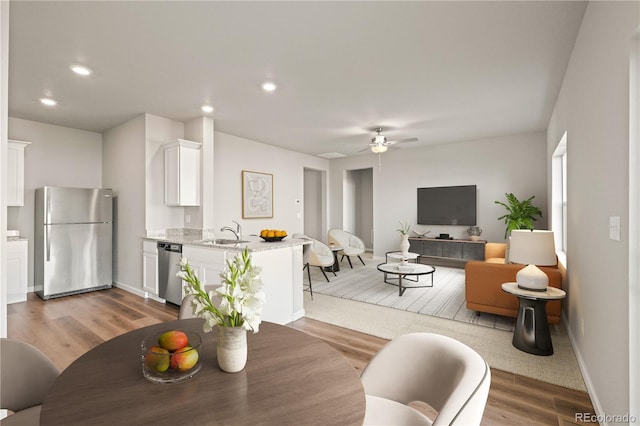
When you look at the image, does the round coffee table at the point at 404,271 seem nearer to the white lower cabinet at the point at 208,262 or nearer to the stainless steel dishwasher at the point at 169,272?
the white lower cabinet at the point at 208,262

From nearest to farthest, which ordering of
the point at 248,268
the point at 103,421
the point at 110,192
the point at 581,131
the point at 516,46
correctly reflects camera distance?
the point at 103,421, the point at 248,268, the point at 581,131, the point at 516,46, the point at 110,192

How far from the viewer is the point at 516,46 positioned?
2.70 meters

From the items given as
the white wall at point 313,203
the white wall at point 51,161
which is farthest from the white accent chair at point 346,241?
the white wall at point 51,161

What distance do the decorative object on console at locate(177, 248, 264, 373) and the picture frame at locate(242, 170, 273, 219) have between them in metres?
5.07

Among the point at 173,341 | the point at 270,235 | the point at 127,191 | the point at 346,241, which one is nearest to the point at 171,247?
the point at 270,235

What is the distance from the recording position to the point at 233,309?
0.97 m

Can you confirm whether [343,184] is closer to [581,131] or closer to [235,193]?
[235,193]

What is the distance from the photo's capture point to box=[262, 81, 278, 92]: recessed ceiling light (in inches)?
136

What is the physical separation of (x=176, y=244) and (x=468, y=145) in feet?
18.9

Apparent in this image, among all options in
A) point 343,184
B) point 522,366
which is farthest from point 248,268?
point 343,184

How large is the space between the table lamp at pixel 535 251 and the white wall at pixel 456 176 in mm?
3644

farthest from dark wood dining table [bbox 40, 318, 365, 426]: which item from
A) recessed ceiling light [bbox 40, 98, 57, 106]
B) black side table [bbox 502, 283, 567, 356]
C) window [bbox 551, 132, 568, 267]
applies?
window [bbox 551, 132, 568, 267]

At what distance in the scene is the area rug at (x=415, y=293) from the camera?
353 centimetres

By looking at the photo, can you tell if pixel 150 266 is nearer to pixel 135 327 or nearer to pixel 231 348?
pixel 135 327
